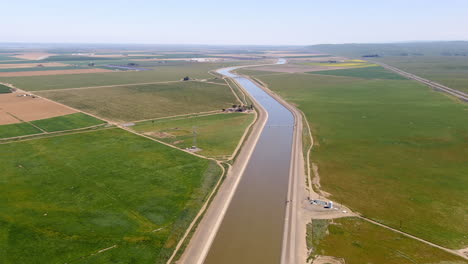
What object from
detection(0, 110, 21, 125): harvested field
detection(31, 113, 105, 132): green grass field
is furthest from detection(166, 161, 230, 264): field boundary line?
detection(0, 110, 21, 125): harvested field

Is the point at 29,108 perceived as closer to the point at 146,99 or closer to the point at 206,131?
the point at 146,99

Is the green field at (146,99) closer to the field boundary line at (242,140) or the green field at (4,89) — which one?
the green field at (4,89)

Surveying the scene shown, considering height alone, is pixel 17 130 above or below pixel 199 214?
above

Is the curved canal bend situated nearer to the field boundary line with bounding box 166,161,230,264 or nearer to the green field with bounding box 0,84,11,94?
the field boundary line with bounding box 166,161,230,264

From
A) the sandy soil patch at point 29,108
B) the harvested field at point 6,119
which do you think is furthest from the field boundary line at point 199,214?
the sandy soil patch at point 29,108

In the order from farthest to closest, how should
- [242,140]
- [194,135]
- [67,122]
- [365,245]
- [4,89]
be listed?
[4,89] < [67,122] < [194,135] < [242,140] < [365,245]

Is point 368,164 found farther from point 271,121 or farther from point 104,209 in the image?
point 104,209

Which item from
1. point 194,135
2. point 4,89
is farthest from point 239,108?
point 4,89
